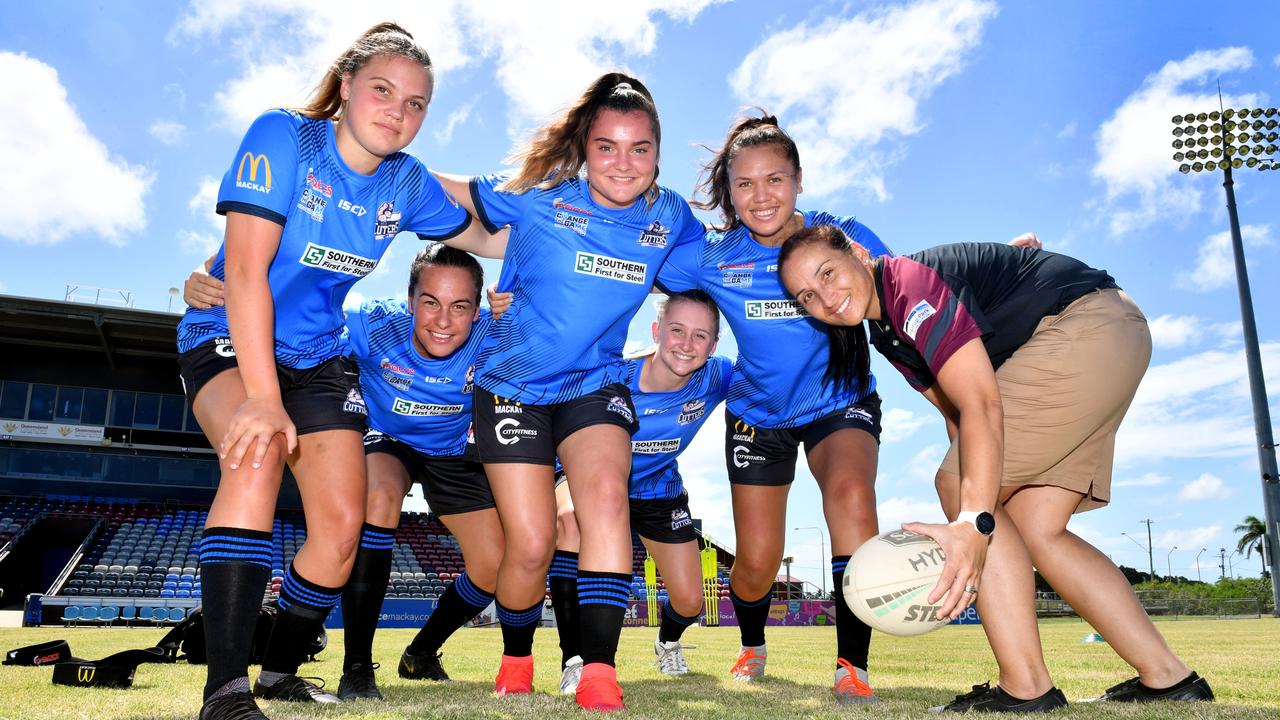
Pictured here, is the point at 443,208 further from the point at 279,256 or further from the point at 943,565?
the point at 943,565

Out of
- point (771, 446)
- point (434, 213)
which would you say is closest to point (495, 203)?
point (434, 213)

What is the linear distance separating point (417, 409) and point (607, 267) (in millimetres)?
1682

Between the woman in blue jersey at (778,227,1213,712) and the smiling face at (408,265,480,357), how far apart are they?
2.11 m

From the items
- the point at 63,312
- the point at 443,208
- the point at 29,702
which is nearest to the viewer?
the point at 29,702

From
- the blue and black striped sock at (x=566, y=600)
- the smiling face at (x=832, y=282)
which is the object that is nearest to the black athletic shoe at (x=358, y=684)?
the blue and black striped sock at (x=566, y=600)

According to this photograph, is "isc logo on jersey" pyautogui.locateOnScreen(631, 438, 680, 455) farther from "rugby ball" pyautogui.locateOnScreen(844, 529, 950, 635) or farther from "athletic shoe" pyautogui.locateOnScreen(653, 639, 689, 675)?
"rugby ball" pyautogui.locateOnScreen(844, 529, 950, 635)

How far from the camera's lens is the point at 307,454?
3.91 m

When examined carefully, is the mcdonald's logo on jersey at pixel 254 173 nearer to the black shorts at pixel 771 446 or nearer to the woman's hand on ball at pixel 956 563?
the woman's hand on ball at pixel 956 563

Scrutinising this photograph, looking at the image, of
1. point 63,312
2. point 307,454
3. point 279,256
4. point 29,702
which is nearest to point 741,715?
point 307,454

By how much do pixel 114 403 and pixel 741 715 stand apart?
39.4 m

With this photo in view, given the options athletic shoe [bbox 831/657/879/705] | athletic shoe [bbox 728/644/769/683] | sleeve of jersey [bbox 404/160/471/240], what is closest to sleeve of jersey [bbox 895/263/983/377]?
athletic shoe [bbox 831/657/879/705]

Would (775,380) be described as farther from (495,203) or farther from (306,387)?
(306,387)

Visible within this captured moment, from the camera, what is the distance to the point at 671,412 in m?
6.02

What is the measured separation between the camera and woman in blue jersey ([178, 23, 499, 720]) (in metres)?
3.04
